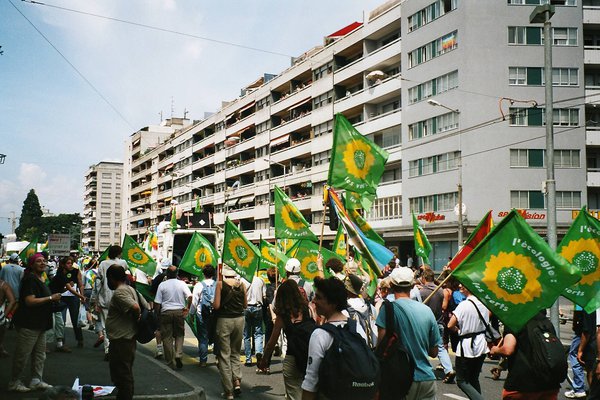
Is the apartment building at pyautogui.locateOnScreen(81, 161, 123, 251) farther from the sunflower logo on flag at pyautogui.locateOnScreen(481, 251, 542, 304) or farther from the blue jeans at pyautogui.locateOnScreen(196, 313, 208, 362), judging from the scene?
the sunflower logo on flag at pyautogui.locateOnScreen(481, 251, 542, 304)

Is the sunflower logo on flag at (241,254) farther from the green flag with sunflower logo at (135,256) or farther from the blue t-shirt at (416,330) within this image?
the blue t-shirt at (416,330)

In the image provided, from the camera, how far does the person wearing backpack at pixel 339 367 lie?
3949mm

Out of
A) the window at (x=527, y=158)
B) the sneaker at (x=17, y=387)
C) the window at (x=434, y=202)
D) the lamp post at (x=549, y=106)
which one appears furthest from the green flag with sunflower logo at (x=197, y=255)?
the window at (x=527, y=158)

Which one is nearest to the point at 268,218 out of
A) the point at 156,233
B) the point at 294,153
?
the point at 294,153

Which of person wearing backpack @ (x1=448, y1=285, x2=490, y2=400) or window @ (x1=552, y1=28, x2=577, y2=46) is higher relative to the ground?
window @ (x1=552, y1=28, x2=577, y2=46)

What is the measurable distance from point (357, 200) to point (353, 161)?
925mm

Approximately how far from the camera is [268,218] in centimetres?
6122

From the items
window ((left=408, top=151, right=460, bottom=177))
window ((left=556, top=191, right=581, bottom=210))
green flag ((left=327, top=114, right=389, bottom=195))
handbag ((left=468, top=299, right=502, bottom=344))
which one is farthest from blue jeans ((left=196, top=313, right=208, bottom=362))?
window ((left=556, top=191, right=581, bottom=210))

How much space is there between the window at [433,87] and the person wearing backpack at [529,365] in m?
37.0

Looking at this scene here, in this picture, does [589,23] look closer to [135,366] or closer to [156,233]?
[156,233]

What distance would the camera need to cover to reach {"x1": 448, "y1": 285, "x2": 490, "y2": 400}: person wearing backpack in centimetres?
735

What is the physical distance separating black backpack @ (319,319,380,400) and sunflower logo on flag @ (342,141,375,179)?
214 inches

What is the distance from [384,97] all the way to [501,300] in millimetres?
42248

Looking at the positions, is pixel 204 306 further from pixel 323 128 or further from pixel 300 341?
pixel 323 128
